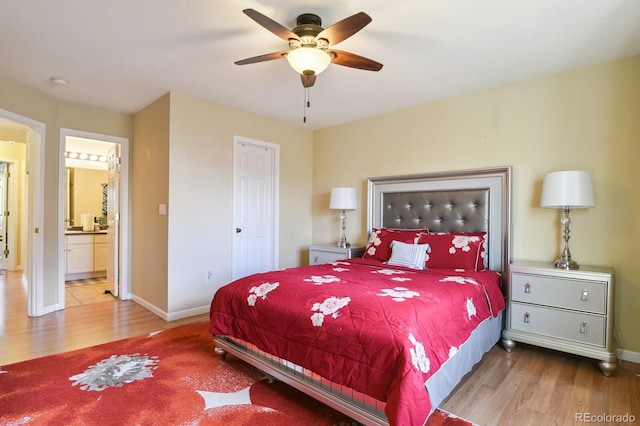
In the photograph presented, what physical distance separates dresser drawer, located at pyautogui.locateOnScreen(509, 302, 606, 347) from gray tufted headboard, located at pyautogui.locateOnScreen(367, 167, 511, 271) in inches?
21.6

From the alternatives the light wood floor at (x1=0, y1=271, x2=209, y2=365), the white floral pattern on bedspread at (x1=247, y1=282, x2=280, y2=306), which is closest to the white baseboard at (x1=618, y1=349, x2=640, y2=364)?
the white floral pattern on bedspread at (x1=247, y1=282, x2=280, y2=306)

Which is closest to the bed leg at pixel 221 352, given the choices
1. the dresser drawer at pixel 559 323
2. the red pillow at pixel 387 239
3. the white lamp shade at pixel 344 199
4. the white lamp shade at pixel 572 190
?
the red pillow at pixel 387 239

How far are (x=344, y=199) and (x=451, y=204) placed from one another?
1289mm

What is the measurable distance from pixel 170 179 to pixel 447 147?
9.93ft

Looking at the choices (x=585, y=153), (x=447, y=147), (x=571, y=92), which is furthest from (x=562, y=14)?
(x=447, y=147)

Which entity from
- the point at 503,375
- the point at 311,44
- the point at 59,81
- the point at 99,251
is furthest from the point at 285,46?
the point at 99,251

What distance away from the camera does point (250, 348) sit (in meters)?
2.27

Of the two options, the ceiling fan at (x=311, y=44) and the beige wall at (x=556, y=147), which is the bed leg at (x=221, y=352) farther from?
the beige wall at (x=556, y=147)

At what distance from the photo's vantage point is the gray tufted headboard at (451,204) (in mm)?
3168

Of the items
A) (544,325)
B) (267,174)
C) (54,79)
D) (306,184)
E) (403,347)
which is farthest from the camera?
(306,184)

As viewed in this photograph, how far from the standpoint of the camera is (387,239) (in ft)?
11.7

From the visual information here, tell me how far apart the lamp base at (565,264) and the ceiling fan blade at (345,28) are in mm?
2370

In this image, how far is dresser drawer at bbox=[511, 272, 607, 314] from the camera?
2395 mm

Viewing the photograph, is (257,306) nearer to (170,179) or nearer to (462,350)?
(462,350)
